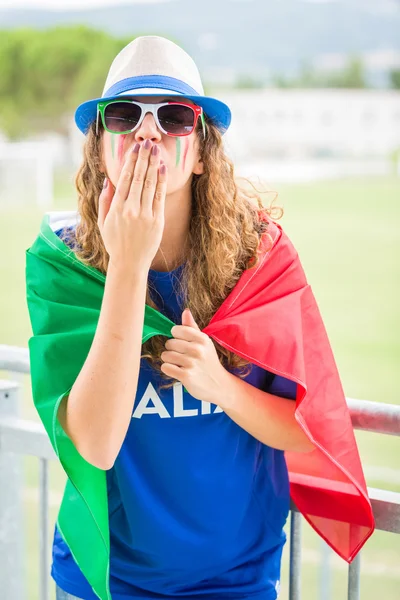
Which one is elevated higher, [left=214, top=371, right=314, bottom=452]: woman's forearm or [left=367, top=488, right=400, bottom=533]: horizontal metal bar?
[left=214, top=371, right=314, bottom=452]: woman's forearm

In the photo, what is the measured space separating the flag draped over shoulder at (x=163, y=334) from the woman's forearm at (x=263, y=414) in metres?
0.03

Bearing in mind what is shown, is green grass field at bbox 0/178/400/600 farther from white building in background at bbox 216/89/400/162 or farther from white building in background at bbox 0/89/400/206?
white building in background at bbox 216/89/400/162

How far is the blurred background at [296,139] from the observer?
11.6 meters

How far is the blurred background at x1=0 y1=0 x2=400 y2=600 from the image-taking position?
11555 mm

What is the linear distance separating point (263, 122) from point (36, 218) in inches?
807

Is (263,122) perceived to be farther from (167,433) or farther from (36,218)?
(167,433)

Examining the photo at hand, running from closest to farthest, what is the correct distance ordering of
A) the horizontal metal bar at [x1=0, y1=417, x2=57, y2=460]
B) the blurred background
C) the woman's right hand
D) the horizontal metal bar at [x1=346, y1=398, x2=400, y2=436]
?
1. the woman's right hand
2. the horizontal metal bar at [x1=346, y1=398, x2=400, y2=436]
3. the horizontal metal bar at [x1=0, y1=417, x2=57, y2=460]
4. the blurred background

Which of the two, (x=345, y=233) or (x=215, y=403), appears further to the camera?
(x=345, y=233)

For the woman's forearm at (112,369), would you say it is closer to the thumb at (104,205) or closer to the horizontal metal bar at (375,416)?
the thumb at (104,205)

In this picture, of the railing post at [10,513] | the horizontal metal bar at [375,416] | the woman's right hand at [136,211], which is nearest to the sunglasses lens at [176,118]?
the woman's right hand at [136,211]

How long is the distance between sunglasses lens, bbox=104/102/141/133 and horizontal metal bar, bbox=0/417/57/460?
68cm

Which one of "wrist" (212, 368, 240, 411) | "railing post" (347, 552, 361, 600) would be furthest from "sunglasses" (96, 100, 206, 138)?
"railing post" (347, 552, 361, 600)

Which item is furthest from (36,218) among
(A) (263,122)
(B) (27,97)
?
(A) (263,122)

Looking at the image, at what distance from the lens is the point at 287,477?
120cm
